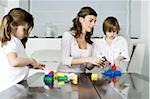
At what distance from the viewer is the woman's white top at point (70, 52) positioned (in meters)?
2.21

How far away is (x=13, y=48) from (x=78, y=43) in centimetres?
81

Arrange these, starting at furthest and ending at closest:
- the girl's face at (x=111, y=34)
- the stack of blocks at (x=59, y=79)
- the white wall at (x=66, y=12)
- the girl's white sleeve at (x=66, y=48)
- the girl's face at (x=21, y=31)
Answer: the white wall at (x=66, y=12), the girl's face at (x=111, y=34), the girl's white sleeve at (x=66, y=48), the girl's face at (x=21, y=31), the stack of blocks at (x=59, y=79)

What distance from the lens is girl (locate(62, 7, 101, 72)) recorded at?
2205mm

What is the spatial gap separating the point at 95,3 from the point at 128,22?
0.49 m

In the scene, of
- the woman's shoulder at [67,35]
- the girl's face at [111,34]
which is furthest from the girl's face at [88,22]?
the girl's face at [111,34]

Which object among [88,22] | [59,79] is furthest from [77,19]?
[59,79]

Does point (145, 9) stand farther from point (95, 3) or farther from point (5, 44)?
point (5, 44)

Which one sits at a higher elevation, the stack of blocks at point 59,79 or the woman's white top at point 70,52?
the woman's white top at point 70,52

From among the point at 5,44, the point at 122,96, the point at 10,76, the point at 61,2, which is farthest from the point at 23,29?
the point at 61,2

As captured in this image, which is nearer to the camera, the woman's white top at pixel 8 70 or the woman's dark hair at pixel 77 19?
the woman's white top at pixel 8 70

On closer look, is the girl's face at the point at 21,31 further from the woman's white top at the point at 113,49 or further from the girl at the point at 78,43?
the woman's white top at the point at 113,49

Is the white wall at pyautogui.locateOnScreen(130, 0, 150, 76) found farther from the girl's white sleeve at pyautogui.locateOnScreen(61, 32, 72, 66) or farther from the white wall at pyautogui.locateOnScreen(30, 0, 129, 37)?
the girl's white sleeve at pyautogui.locateOnScreen(61, 32, 72, 66)

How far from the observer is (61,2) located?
3.70 metres

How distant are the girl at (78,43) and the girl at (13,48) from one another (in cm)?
49
